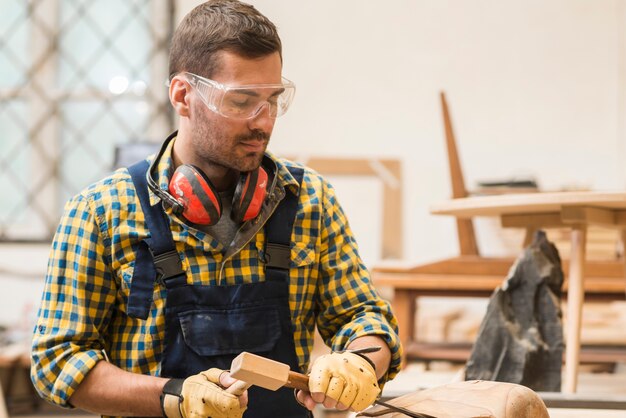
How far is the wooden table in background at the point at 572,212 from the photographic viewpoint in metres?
2.43

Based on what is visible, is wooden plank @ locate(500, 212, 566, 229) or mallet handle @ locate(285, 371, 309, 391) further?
wooden plank @ locate(500, 212, 566, 229)

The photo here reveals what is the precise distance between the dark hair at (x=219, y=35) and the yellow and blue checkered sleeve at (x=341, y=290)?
1.32 ft

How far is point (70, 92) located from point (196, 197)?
Result: 15.4 ft

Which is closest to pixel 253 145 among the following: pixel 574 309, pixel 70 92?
pixel 574 309

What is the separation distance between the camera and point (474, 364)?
2762 mm

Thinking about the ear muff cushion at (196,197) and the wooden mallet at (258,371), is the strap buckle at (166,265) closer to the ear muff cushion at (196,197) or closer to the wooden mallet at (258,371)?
the ear muff cushion at (196,197)

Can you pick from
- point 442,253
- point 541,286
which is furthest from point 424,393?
point 442,253

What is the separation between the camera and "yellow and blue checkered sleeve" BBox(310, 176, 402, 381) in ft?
6.65

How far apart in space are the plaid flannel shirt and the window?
14.3ft

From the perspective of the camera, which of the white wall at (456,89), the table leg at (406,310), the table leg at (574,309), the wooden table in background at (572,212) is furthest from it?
the white wall at (456,89)

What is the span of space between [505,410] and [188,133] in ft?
3.06

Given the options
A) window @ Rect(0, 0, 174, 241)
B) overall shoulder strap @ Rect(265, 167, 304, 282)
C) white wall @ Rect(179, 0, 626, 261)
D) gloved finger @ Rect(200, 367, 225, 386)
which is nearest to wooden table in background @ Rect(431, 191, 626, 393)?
overall shoulder strap @ Rect(265, 167, 304, 282)

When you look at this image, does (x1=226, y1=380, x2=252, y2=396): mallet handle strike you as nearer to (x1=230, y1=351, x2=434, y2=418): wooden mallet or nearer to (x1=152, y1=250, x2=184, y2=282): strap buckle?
(x1=230, y1=351, x2=434, y2=418): wooden mallet

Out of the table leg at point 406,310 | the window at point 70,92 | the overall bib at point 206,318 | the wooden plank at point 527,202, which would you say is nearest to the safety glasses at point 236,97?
the overall bib at point 206,318
